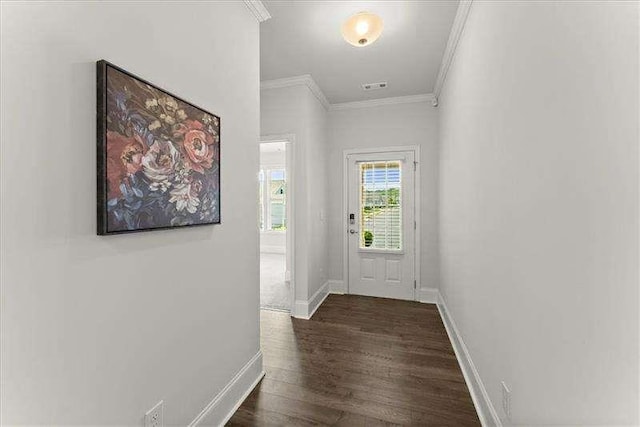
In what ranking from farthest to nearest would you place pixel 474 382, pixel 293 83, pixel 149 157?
1. pixel 293 83
2. pixel 474 382
3. pixel 149 157

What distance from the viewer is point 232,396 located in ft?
6.22

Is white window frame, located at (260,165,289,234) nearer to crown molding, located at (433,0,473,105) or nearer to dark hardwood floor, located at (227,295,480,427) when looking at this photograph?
dark hardwood floor, located at (227,295,480,427)

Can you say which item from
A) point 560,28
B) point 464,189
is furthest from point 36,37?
point 464,189

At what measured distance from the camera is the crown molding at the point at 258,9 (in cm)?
209

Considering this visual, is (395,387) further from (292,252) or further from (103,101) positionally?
(103,101)

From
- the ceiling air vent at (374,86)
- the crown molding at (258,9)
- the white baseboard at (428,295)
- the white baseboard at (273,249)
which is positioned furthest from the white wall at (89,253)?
the white baseboard at (273,249)

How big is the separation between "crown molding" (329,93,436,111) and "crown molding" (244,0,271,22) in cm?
214

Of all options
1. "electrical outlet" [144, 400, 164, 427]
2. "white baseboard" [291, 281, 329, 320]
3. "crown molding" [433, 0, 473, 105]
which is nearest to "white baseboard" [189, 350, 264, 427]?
"electrical outlet" [144, 400, 164, 427]

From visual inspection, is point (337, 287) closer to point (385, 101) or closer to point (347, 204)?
point (347, 204)

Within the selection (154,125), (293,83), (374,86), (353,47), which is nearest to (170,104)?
(154,125)

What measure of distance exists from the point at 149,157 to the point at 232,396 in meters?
1.53

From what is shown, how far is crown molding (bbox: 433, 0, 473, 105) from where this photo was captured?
7.12 ft

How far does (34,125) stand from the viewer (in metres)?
0.90

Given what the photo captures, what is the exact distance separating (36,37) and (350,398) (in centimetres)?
234
